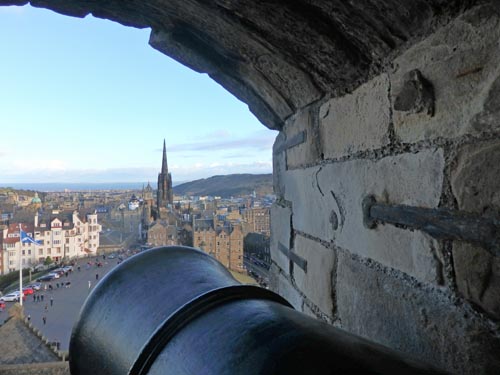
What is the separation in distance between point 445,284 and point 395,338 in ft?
0.76

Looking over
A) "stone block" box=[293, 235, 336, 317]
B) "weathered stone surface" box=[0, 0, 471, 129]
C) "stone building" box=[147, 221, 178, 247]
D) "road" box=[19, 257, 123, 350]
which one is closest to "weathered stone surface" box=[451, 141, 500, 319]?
"weathered stone surface" box=[0, 0, 471, 129]

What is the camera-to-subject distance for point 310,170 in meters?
1.73

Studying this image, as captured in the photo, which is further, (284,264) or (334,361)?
(284,264)

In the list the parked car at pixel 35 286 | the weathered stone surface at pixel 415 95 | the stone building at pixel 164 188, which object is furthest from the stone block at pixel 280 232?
the stone building at pixel 164 188

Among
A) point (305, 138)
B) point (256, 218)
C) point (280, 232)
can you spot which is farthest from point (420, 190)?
point (256, 218)

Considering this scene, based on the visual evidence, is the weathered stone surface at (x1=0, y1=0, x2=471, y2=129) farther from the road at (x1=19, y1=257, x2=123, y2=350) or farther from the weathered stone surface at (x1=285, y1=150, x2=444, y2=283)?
the road at (x1=19, y1=257, x2=123, y2=350)

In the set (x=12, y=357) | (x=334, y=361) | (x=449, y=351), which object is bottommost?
(x=12, y=357)

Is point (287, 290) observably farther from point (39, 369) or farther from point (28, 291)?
point (28, 291)

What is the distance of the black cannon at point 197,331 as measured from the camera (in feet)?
1.91

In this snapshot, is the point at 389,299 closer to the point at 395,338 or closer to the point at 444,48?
the point at 395,338

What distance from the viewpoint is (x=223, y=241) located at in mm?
11539

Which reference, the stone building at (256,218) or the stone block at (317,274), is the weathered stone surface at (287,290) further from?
the stone building at (256,218)

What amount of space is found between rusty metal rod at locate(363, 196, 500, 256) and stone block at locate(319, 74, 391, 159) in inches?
7.2

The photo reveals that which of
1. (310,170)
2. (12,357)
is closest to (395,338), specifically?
(310,170)
